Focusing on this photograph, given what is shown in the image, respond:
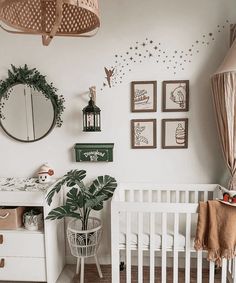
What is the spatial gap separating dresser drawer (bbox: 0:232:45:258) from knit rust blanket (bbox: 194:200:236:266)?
124cm

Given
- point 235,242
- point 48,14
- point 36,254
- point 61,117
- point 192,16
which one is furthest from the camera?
point 61,117

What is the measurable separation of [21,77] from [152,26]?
1.26 metres

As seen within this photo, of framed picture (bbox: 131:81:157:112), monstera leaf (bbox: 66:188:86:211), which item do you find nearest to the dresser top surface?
monstera leaf (bbox: 66:188:86:211)

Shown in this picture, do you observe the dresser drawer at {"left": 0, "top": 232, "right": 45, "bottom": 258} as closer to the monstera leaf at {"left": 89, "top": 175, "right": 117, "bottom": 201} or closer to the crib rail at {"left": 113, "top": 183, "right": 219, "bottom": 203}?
the monstera leaf at {"left": 89, "top": 175, "right": 117, "bottom": 201}

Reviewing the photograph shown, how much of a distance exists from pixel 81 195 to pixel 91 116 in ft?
2.27

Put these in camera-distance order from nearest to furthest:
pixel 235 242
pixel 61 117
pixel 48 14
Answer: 1. pixel 48 14
2. pixel 235 242
3. pixel 61 117

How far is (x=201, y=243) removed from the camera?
2055 millimetres

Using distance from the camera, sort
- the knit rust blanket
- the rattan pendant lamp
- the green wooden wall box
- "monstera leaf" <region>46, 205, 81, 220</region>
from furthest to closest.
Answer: the green wooden wall box < "monstera leaf" <region>46, 205, 81, 220</region> < the knit rust blanket < the rattan pendant lamp

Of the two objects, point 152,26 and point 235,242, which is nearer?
point 235,242

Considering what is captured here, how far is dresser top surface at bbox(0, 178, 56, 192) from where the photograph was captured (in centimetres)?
234

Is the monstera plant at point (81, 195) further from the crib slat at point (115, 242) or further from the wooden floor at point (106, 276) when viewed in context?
the wooden floor at point (106, 276)

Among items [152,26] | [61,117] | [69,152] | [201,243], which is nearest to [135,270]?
[201,243]

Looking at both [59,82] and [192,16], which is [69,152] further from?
[192,16]

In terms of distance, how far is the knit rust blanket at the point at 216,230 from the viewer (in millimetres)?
1984
